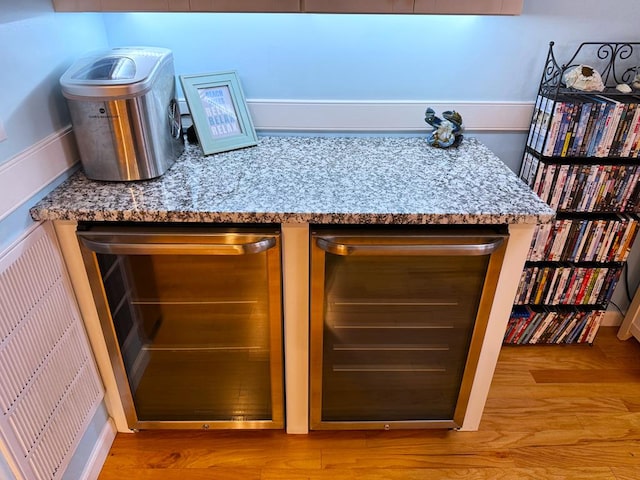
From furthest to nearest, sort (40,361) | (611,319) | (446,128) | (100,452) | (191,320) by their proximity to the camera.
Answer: (611,319)
(446,128)
(100,452)
(191,320)
(40,361)

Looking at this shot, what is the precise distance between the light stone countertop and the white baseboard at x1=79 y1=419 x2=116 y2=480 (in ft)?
2.69

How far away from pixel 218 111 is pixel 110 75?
1.37ft

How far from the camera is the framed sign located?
4.92ft

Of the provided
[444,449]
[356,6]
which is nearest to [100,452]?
[444,449]

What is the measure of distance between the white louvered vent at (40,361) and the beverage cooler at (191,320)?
0.09m

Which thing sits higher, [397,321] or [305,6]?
[305,6]

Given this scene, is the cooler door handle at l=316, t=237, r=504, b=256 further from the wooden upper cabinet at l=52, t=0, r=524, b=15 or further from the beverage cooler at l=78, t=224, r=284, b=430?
the wooden upper cabinet at l=52, t=0, r=524, b=15

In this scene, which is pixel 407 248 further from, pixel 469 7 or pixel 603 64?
pixel 603 64

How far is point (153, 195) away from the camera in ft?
4.00

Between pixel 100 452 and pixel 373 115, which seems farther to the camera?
pixel 373 115

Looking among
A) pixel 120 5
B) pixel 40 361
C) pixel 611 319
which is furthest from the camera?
pixel 611 319

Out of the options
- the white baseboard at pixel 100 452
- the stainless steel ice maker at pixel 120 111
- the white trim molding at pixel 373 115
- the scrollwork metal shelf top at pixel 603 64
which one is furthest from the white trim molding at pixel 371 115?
the white baseboard at pixel 100 452

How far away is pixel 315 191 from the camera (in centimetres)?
126

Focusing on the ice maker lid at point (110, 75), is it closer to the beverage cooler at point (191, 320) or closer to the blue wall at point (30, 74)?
the blue wall at point (30, 74)
